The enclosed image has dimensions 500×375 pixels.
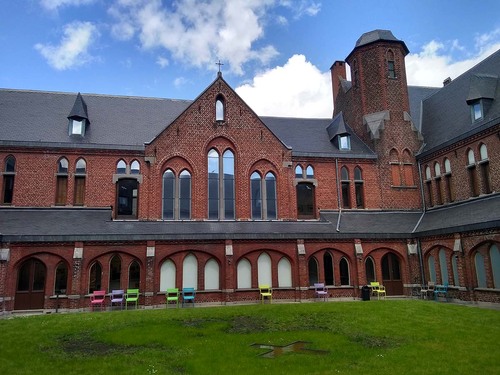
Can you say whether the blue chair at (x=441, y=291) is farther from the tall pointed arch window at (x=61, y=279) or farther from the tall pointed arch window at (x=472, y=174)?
the tall pointed arch window at (x=61, y=279)

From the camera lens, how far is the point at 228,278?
2255cm

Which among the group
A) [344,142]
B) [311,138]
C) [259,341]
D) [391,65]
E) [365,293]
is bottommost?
[259,341]

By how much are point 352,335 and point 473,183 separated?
15.9 metres

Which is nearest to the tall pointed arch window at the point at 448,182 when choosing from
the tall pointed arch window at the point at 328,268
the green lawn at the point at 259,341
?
the tall pointed arch window at the point at 328,268

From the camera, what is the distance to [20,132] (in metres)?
25.5

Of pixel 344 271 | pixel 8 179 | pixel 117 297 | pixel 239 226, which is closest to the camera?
pixel 117 297

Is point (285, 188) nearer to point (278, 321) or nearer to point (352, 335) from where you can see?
point (278, 321)

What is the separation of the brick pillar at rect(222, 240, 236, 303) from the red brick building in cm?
11

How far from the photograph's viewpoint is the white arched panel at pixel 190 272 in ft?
74.5

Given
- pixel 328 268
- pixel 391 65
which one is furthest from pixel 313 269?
pixel 391 65

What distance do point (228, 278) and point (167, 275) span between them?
3.33 m

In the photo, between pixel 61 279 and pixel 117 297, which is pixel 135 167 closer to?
pixel 61 279

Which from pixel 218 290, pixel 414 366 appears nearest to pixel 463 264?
pixel 218 290

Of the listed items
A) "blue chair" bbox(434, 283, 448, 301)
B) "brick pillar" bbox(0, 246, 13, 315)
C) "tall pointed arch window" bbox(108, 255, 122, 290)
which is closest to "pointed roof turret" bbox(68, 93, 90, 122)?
"brick pillar" bbox(0, 246, 13, 315)
